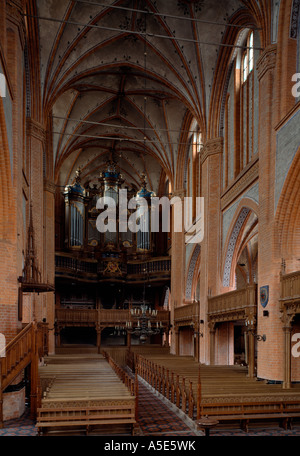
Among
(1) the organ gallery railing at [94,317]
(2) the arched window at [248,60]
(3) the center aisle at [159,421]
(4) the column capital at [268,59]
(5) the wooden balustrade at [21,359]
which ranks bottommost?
(3) the center aisle at [159,421]

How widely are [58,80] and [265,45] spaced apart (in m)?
9.70

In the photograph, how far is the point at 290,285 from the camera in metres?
12.0

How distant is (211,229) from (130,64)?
364 inches

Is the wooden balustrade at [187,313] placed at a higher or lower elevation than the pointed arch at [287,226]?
lower

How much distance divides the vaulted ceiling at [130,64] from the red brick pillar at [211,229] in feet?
5.23

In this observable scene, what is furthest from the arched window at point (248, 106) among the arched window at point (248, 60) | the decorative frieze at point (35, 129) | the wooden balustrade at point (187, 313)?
the decorative frieze at point (35, 129)

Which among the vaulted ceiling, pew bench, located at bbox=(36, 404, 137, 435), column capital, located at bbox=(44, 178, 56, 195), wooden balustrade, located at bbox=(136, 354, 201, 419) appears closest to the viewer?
pew bench, located at bbox=(36, 404, 137, 435)

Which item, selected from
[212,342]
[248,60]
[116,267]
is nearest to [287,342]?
[212,342]

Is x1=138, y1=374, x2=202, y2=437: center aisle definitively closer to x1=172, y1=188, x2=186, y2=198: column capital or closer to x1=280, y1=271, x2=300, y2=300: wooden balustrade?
x1=280, y1=271, x2=300, y2=300: wooden balustrade

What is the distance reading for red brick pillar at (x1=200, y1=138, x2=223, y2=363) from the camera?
2002cm

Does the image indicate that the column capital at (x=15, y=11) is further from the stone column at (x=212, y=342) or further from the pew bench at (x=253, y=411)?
the stone column at (x=212, y=342)

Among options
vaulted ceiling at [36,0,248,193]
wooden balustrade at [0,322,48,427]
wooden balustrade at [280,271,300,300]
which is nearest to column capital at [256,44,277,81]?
vaulted ceiling at [36,0,248,193]

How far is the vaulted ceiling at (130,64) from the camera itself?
18.4 metres

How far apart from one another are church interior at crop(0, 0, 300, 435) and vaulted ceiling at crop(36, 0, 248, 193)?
8 centimetres
